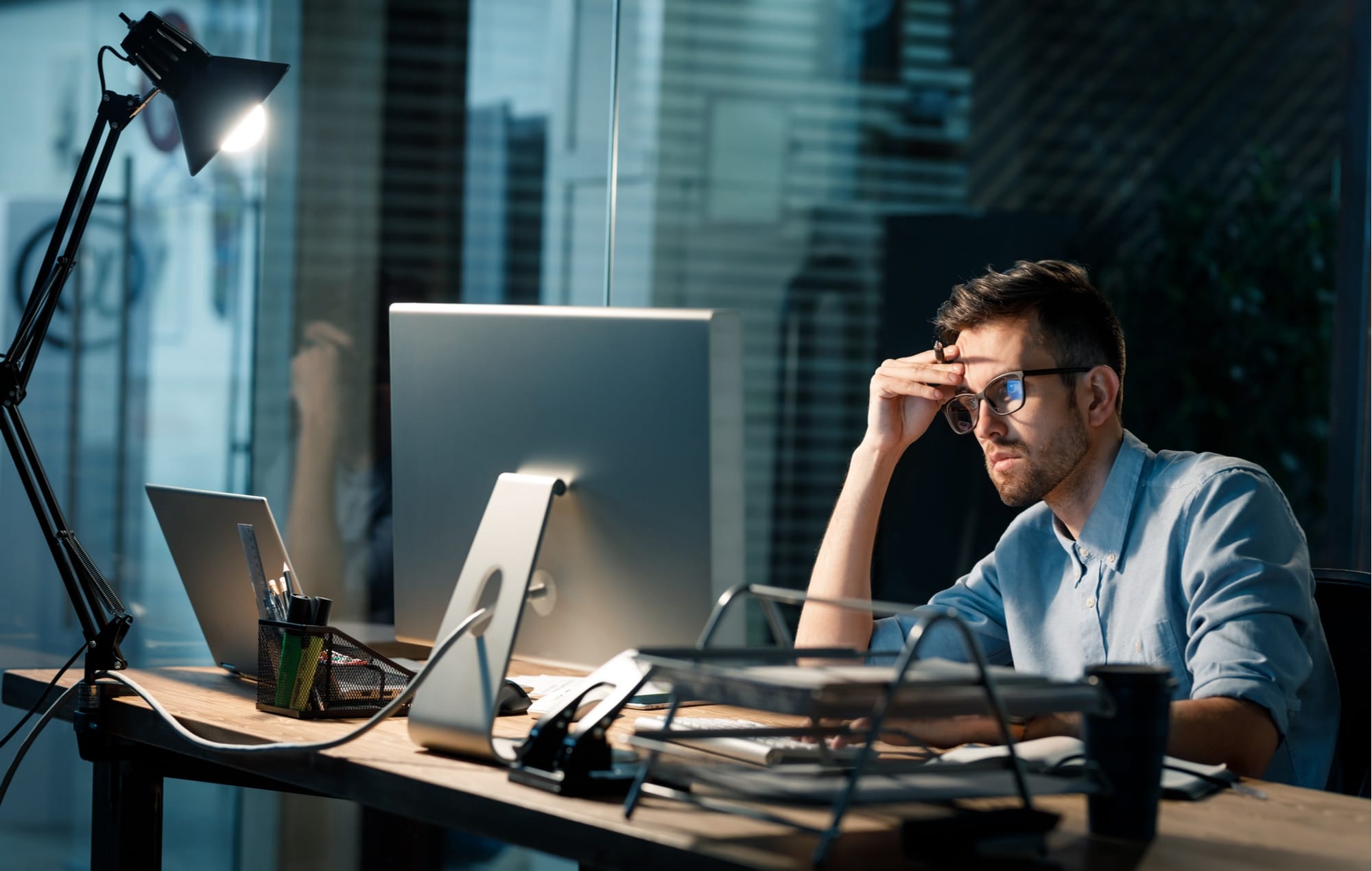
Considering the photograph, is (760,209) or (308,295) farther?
(760,209)

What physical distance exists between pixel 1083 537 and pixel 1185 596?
18 centimetres

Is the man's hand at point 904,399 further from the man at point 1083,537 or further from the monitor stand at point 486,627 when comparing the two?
the monitor stand at point 486,627

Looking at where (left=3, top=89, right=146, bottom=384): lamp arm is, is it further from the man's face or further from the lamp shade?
the man's face

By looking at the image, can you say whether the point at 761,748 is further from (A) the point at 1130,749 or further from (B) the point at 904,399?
(B) the point at 904,399

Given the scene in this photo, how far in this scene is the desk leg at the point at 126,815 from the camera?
173 centimetres

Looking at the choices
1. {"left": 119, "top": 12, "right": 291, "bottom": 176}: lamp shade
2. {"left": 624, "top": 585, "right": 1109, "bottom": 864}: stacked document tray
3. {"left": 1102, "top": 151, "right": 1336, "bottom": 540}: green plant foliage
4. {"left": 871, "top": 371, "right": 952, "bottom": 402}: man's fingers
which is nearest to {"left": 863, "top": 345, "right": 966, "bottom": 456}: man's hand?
{"left": 871, "top": 371, "right": 952, "bottom": 402}: man's fingers

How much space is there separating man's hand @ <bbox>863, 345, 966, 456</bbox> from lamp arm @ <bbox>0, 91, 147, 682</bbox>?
1.01 metres

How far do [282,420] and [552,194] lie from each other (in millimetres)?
928

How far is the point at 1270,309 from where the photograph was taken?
4559 mm

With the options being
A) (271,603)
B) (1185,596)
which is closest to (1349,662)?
(1185,596)

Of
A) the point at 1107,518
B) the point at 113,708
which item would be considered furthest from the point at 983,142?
the point at 113,708

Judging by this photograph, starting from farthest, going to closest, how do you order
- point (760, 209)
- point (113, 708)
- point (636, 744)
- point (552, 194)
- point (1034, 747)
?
1. point (760, 209)
2. point (552, 194)
3. point (113, 708)
4. point (1034, 747)
5. point (636, 744)

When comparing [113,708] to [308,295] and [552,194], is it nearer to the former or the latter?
[308,295]

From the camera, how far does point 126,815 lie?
5.68ft
